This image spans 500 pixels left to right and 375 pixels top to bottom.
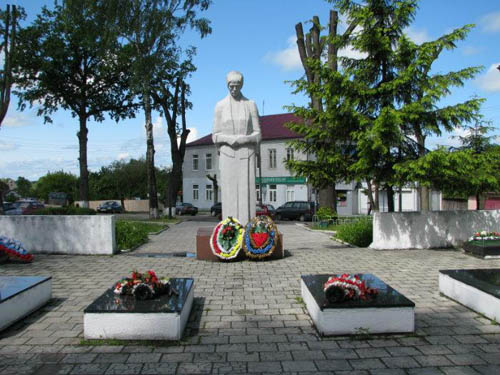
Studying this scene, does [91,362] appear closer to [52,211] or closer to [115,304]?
[115,304]

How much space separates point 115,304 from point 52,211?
11.0 m

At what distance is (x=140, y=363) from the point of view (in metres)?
3.76

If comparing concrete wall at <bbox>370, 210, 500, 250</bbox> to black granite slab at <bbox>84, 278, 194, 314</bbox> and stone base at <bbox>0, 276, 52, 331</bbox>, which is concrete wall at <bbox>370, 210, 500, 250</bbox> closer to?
black granite slab at <bbox>84, 278, 194, 314</bbox>

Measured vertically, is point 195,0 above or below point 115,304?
above

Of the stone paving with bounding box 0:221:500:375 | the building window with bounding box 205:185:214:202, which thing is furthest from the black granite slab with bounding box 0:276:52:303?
the building window with bounding box 205:185:214:202

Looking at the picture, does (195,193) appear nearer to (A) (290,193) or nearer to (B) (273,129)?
(B) (273,129)

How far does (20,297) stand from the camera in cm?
498

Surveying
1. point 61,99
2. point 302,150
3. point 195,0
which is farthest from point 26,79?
point 302,150

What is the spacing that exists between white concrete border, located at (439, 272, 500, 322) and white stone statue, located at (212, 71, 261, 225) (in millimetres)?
4684

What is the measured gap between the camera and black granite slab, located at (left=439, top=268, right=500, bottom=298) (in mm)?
5138

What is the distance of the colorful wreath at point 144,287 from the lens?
468 centimetres

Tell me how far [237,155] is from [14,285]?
5.53 metres

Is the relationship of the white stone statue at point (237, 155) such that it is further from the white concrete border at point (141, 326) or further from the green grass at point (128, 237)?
the white concrete border at point (141, 326)

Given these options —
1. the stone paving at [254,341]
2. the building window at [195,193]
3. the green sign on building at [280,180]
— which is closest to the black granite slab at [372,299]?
the stone paving at [254,341]
